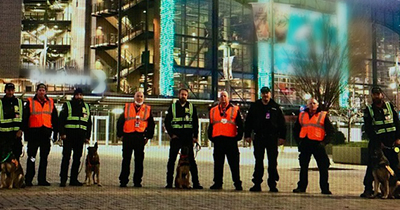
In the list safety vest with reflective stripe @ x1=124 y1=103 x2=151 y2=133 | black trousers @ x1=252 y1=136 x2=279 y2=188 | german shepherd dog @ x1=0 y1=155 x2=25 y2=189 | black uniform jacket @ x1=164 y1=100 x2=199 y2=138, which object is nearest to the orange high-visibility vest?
german shepherd dog @ x1=0 y1=155 x2=25 y2=189

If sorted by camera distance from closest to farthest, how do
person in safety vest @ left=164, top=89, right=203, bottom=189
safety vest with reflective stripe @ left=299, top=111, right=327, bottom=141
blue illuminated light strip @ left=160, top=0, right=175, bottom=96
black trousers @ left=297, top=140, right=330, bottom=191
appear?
black trousers @ left=297, top=140, right=330, bottom=191, safety vest with reflective stripe @ left=299, top=111, right=327, bottom=141, person in safety vest @ left=164, top=89, right=203, bottom=189, blue illuminated light strip @ left=160, top=0, right=175, bottom=96

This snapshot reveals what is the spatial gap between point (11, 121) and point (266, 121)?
4829mm

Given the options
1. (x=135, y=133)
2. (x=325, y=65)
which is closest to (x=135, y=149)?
(x=135, y=133)

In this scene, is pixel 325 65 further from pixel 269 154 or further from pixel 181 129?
pixel 181 129

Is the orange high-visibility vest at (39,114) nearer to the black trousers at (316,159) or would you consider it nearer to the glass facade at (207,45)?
the black trousers at (316,159)

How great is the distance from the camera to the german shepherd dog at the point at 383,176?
7816mm

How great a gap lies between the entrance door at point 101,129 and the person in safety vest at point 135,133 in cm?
2506

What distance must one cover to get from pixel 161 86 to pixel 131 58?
632cm

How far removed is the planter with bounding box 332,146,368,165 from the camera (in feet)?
56.3

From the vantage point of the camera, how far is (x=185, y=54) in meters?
41.0

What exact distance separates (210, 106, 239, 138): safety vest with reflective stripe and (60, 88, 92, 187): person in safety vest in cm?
260

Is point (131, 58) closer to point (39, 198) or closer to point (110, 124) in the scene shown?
point (110, 124)

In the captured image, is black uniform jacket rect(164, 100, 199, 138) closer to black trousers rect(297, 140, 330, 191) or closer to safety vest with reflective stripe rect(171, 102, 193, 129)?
safety vest with reflective stripe rect(171, 102, 193, 129)

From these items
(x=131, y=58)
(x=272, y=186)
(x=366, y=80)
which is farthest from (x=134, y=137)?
(x=366, y=80)
